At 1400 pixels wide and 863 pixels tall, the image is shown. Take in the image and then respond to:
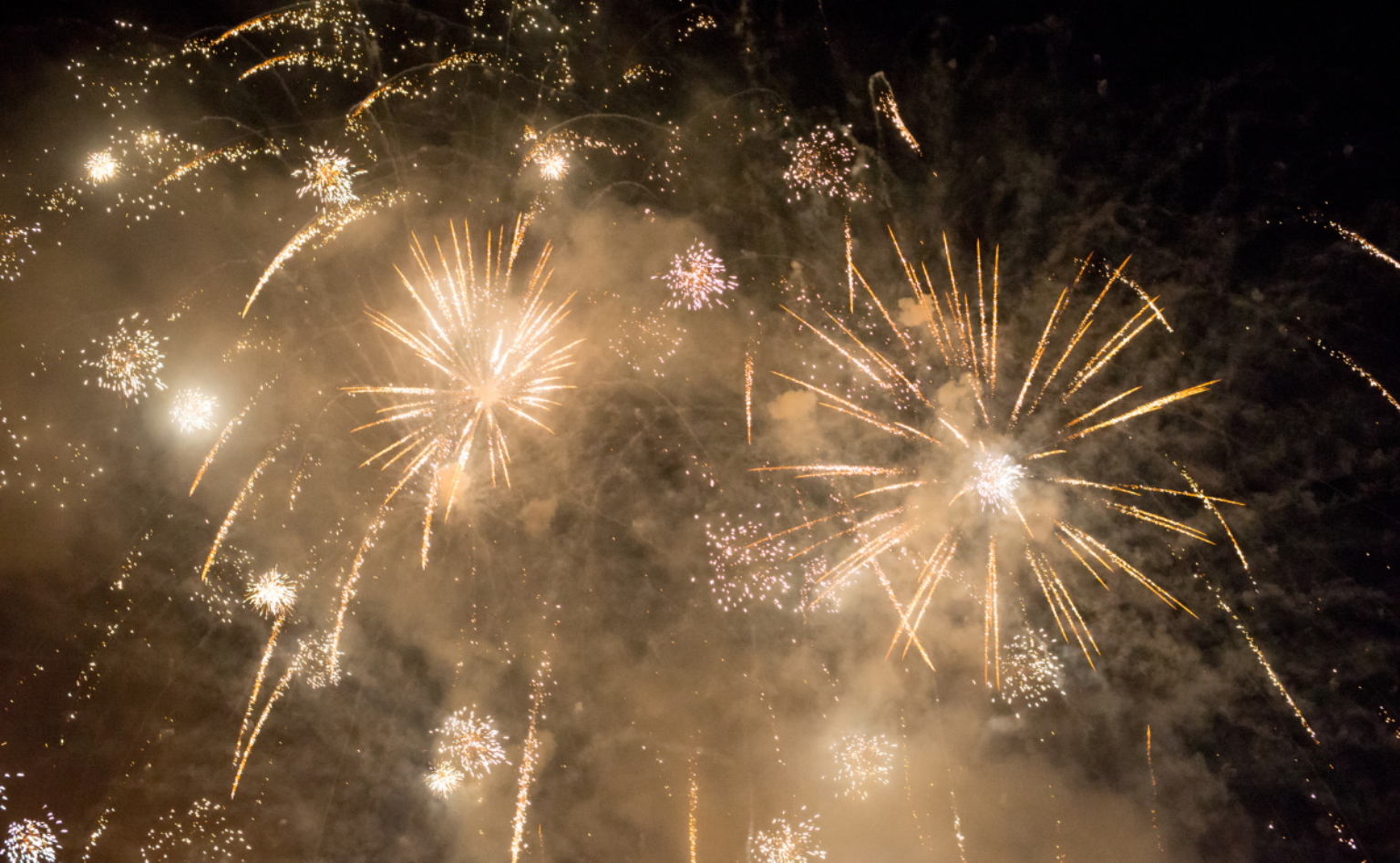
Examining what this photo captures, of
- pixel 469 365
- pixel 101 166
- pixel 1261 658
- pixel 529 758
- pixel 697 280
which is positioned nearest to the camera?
pixel 101 166

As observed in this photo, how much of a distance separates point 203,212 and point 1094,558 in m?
9.68

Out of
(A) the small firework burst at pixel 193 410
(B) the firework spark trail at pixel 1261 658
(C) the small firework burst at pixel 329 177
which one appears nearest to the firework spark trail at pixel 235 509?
(A) the small firework burst at pixel 193 410

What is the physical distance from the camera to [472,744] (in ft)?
19.4

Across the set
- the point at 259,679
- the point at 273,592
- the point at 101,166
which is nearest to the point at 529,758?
the point at 259,679

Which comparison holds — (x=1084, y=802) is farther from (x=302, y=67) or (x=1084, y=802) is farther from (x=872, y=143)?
(x=302, y=67)

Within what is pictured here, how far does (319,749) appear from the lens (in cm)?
579

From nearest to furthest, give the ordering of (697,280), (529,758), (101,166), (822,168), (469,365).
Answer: (101,166)
(469,365)
(822,168)
(697,280)
(529,758)

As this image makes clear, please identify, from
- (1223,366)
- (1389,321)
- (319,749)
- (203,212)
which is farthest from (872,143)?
(319,749)

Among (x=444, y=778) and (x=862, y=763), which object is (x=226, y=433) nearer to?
(x=444, y=778)

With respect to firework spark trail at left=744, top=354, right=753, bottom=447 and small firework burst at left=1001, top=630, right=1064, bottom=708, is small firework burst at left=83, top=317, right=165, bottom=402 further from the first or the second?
small firework burst at left=1001, top=630, right=1064, bottom=708

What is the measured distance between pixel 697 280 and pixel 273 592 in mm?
5418

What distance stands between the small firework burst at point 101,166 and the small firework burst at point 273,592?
4.14m

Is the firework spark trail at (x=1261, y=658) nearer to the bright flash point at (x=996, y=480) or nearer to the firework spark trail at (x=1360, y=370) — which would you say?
the bright flash point at (x=996, y=480)

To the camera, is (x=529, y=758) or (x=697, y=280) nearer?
(x=697, y=280)
